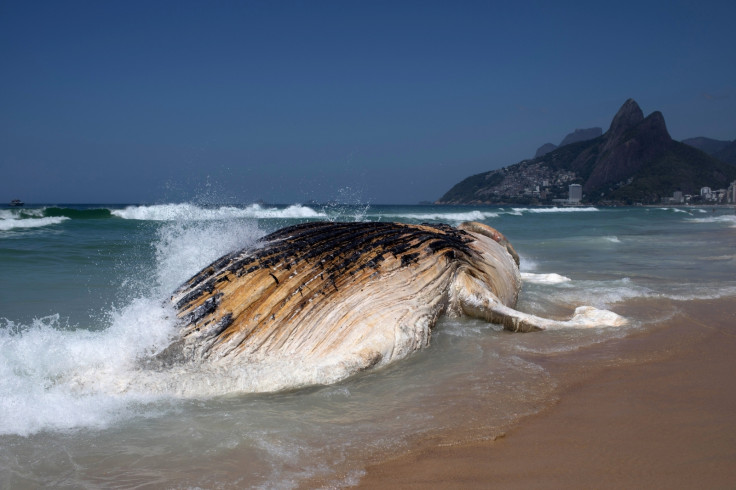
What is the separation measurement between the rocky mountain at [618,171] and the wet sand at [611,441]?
9576 cm

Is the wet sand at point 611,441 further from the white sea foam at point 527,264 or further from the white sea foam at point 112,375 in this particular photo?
the white sea foam at point 527,264

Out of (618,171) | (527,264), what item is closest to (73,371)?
(527,264)

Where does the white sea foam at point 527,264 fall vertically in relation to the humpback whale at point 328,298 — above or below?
below

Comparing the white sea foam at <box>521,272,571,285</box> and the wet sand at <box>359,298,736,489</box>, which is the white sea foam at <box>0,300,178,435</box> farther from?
the white sea foam at <box>521,272,571,285</box>

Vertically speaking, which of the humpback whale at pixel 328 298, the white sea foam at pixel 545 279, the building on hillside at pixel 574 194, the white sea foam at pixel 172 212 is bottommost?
the white sea foam at pixel 545 279

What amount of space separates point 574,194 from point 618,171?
1455cm

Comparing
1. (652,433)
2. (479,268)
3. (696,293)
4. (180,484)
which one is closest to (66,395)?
(180,484)

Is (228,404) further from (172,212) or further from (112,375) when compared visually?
(172,212)

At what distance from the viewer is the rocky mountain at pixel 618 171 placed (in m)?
89.1

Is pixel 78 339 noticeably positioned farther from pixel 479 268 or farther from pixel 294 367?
pixel 479 268

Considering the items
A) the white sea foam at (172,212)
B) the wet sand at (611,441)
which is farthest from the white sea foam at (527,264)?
the white sea foam at (172,212)

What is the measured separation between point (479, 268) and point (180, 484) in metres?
3.66

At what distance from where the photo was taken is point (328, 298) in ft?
12.3

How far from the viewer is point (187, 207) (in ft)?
119
